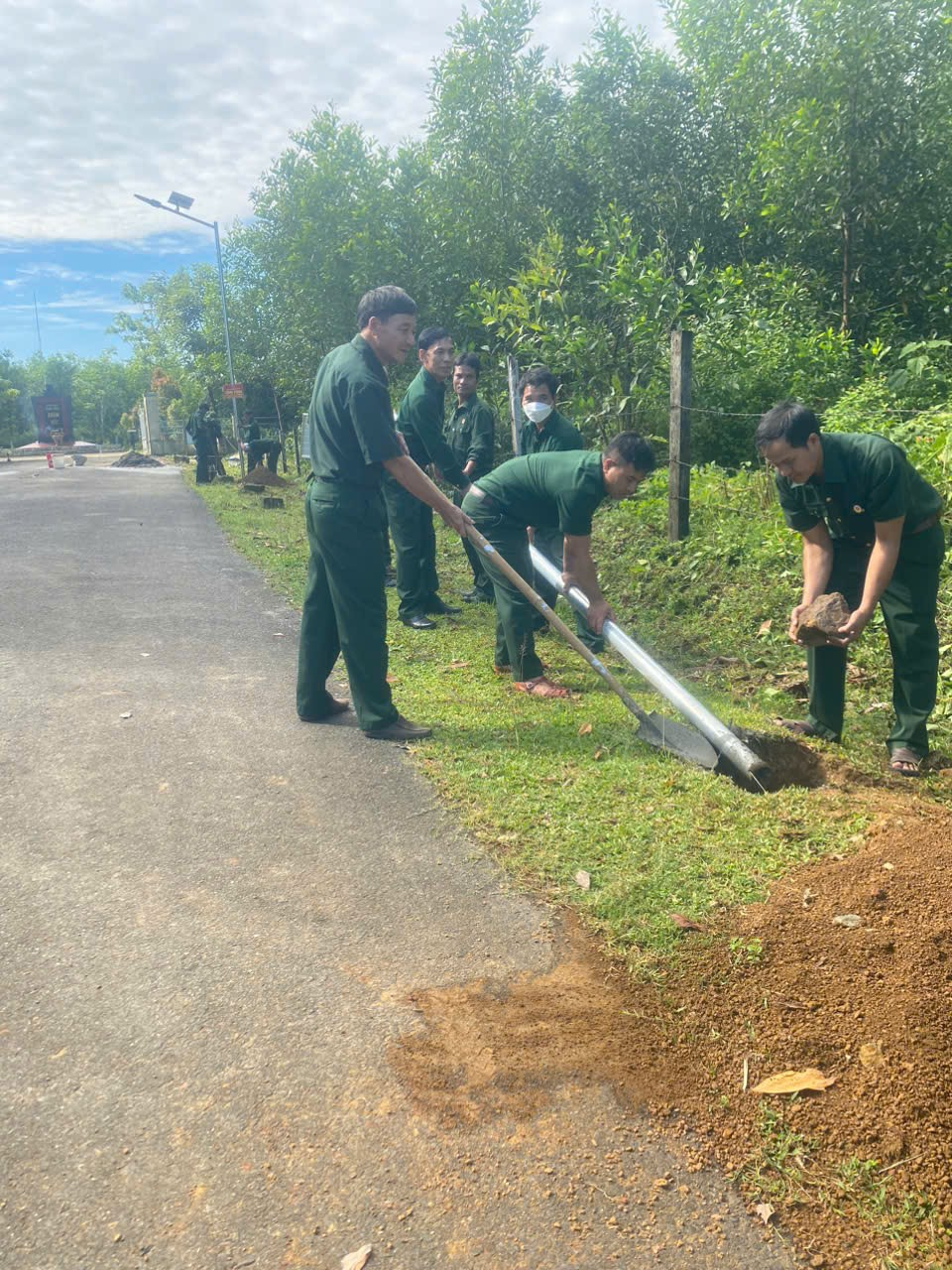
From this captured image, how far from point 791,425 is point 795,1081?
8.96 ft

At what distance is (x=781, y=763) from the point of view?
439 cm

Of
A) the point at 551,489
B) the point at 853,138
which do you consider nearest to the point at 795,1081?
the point at 551,489

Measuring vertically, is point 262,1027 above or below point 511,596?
below

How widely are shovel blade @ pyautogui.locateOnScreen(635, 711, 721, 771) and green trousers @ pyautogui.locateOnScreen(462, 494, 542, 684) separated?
3.99 feet

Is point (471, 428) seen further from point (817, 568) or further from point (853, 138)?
point (853, 138)

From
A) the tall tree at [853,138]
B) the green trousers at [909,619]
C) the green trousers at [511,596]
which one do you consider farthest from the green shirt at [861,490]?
the tall tree at [853,138]

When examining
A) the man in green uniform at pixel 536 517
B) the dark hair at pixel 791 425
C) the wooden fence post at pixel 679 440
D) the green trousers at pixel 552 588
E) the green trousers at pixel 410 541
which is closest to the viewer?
the dark hair at pixel 791 425

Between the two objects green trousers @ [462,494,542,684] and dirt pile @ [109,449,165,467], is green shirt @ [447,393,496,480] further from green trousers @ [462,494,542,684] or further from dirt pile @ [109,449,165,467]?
dirt pile @ [109,449,165,467]

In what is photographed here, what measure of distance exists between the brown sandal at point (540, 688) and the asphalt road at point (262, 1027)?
121 centimetres

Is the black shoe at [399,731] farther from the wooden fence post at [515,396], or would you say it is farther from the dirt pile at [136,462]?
the dirt pile at [136,462]

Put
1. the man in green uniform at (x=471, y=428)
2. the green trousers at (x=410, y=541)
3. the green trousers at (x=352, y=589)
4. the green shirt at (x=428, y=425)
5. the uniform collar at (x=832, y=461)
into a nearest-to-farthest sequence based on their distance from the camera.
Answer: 1. the uniform collar at (x=832, y=461)
2. the green trousers at (x=352, y=589)
3. the green shirt at (x=428, y=425)
4. the green trousers at (x=410, y=541)
5. the man in green uniform at (x=471, y=428)

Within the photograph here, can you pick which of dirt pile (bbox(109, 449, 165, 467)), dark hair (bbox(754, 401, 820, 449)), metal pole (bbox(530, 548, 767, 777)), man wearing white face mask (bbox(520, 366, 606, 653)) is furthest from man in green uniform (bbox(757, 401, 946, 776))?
dirt pile (bbox(109, 449, 165, 467))

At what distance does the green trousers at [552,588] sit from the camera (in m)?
6.66

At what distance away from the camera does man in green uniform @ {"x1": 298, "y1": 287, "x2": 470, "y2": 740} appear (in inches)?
179
